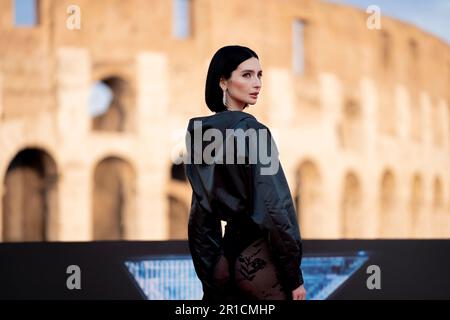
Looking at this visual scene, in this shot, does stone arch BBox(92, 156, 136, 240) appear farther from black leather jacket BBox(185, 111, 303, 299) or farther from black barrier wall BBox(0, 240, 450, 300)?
black leather jacket BBox(185, 111, 303, 299)

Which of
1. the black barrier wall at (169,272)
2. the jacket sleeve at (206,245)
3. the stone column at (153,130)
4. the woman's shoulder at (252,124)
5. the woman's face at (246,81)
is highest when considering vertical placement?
the stone column at (153,130)

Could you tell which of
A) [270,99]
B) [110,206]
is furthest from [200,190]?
[110,206]

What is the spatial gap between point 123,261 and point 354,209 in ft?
55.6

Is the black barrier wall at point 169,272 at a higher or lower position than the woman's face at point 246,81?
lower

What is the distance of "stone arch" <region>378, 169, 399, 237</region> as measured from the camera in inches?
886

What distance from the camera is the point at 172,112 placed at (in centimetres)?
1725

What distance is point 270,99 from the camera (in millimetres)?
18625

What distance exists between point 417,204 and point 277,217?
923 inches

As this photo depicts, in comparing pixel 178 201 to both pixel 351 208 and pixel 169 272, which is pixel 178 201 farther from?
pixel 169 272

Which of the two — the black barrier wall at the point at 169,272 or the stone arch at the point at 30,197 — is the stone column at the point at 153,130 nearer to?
the stone arch at the point at 30,197

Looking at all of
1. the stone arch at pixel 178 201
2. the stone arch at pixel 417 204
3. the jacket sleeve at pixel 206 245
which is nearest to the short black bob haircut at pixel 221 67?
the jacket sleeve at pixel 206 245

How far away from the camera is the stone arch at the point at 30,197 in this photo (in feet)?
52.8

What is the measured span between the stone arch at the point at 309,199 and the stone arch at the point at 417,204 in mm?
5678
